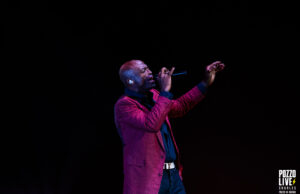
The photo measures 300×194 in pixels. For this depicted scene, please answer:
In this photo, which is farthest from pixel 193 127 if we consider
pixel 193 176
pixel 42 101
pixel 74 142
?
pixel 42 101

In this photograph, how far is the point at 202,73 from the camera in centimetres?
264

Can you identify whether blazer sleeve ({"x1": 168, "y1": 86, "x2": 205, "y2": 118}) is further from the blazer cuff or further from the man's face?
the man's face

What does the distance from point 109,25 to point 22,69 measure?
2.69 feet

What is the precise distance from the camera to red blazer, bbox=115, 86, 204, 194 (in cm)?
160

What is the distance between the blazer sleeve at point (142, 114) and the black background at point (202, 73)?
73cm

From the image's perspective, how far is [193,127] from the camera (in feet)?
Result: 8.63

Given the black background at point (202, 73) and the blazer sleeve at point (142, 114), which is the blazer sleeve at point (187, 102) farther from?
the black background at point (202, 73)

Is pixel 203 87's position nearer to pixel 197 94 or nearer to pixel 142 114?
pixel 197 94

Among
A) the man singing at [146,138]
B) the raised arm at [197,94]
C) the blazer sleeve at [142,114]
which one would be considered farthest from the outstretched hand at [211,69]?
the blazer sleeve at [142,114]

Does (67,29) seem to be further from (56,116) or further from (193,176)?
(193,176)

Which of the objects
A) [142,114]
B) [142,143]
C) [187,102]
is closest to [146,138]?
[142,143]

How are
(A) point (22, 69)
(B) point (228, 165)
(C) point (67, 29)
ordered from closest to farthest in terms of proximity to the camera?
(A) point (22, 69) → (C) point (67, 29) → (B) point (228, 165)

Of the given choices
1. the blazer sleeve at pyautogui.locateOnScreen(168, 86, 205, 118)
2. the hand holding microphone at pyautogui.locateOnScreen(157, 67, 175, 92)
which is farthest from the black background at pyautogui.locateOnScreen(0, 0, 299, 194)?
the hand holding microphone at pyautogui.locateOnScreen(157, 67, 175, 92)

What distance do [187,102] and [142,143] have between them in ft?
1.65
